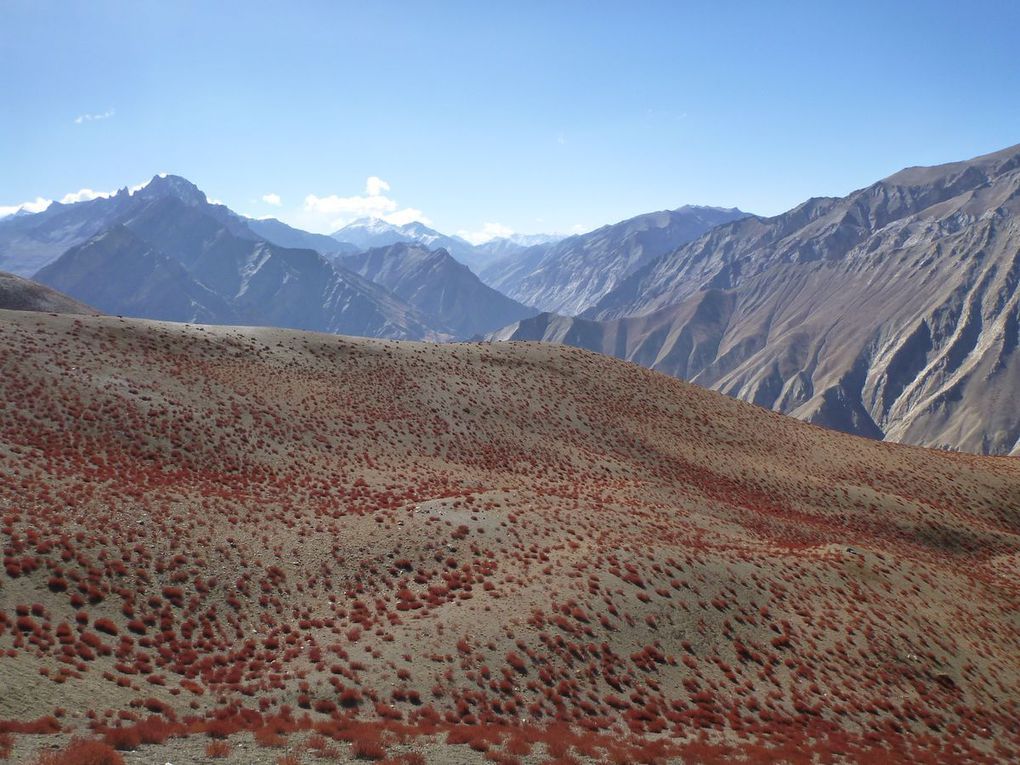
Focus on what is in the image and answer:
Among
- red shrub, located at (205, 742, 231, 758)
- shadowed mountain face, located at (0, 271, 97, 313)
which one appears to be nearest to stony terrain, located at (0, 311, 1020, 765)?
red shrub, located at (205, 742, 231, 758)

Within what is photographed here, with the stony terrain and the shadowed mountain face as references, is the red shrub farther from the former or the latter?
the shadowed mountain face

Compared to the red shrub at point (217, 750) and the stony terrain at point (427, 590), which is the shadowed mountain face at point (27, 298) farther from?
the red shrub at point (217, 750)

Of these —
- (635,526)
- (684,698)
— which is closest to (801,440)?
(635,526)

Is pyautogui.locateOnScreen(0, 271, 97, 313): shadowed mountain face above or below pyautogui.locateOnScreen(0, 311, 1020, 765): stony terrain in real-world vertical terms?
above

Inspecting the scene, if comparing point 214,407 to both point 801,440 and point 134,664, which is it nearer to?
point 134,664

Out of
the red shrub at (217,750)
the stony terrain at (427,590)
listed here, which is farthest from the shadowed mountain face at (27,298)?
the red shrub at (217,750)
